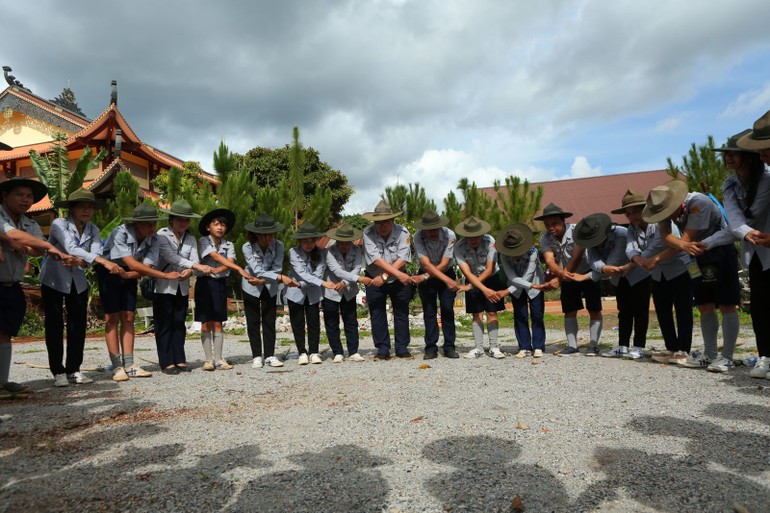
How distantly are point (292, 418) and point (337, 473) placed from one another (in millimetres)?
1115

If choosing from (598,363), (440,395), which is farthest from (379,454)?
(598,363)

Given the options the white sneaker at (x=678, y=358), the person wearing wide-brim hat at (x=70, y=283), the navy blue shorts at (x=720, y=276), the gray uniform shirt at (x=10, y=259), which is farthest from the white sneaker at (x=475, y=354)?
the gray uniform shirt at (x=10, y=259)

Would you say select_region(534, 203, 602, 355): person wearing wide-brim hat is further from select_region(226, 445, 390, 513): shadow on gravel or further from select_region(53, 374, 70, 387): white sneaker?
select_region(53, 374, 70, 387): white sneaker

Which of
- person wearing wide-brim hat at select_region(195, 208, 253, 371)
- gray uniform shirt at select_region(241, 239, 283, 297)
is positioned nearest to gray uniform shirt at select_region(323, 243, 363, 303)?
gray uniform shirt at select_region(241, 239, 283, 297)

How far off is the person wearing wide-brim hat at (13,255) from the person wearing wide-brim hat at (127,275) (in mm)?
752

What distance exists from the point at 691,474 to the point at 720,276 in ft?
9.52

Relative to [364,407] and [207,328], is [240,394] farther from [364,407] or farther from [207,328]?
[207,328]

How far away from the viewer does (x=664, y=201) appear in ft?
16.0

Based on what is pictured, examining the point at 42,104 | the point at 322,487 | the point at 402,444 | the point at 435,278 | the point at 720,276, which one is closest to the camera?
the point at 322,487

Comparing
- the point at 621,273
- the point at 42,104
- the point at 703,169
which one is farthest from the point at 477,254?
the point at 42,104

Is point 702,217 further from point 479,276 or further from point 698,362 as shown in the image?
point 479,276

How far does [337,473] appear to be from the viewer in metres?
2.48

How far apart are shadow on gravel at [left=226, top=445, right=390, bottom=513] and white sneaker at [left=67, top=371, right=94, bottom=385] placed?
3.39 m

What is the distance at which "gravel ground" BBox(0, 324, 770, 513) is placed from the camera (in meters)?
2.19
